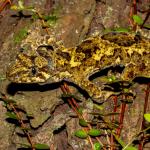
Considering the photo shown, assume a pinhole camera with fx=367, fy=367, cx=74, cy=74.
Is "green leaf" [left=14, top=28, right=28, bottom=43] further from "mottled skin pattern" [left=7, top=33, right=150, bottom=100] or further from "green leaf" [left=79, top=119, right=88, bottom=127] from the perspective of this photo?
"green leaf" [left=79, top=119, right=88, bottom=127]

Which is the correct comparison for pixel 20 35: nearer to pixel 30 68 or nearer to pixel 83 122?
pixel 30 68

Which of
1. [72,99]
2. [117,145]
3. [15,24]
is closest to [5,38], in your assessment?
[15,24]

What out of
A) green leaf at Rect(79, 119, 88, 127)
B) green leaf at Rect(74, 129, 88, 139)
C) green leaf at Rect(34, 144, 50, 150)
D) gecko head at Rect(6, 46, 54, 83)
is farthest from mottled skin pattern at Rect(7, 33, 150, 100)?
green leaf at Rect(34, 144, 50, 150)

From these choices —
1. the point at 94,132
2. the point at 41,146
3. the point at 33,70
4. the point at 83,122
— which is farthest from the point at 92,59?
the point at 41,146

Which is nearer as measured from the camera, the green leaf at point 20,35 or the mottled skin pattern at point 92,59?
the mottled skin pattern at point 92,59

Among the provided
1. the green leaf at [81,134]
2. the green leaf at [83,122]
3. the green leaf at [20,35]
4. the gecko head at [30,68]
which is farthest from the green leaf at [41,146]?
the green leaf at [20,35]

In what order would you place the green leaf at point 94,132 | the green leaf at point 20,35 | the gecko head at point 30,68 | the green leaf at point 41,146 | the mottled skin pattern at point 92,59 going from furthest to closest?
1. the green leaf at point 20,35
2. the mottled skin pattern at point 92,59
3. the gecko head at point 30,68
4. the green leaf at point 94,132
5. the green leaf at point 41,146

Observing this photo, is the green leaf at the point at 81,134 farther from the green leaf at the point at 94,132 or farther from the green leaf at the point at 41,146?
the green leaf at the point at 41,146
